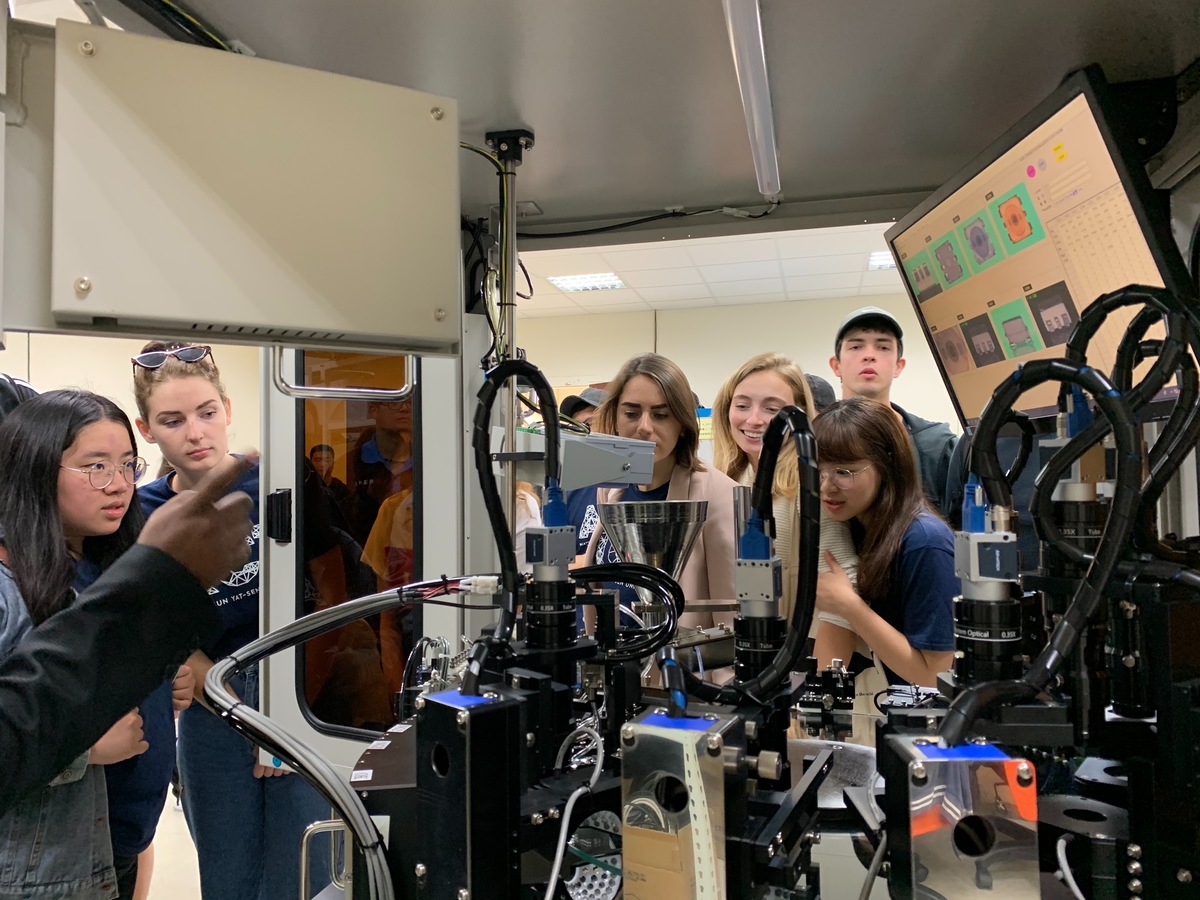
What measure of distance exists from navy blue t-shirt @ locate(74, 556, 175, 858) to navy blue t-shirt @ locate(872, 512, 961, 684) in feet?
4.36

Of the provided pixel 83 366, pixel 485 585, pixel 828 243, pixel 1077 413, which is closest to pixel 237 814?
pixel 485 585

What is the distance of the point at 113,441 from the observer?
1330 millimetres

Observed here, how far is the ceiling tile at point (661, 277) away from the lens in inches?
179

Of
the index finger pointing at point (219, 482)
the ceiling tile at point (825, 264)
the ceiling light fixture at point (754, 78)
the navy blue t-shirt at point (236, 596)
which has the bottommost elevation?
the navy blue t-shirt at point (236, 596)

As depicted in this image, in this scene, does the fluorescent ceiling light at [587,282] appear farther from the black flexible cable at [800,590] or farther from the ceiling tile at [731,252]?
the black flexible cable at [800,590]

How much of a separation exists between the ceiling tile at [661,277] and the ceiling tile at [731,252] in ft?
0.59

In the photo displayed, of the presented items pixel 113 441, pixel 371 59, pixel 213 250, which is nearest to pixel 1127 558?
pixel 213 250

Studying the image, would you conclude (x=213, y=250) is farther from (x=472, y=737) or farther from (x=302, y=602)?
(x=302, y=602)

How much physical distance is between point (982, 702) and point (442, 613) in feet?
4.27

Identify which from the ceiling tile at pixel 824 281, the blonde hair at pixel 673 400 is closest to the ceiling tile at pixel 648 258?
the ceiling tile at pixel 824 281

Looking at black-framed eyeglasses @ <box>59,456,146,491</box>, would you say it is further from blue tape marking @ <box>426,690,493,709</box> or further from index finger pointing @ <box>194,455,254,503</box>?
blue tape marking @ <box>426,690,493,709</box>

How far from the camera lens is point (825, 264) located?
175 inches

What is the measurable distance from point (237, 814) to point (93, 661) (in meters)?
0.99

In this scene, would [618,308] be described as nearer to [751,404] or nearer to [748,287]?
[748,287]
